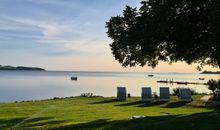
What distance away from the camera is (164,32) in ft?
89.4

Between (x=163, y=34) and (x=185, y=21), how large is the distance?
1925 mm

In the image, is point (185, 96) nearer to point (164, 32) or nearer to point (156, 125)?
point (164, 32)

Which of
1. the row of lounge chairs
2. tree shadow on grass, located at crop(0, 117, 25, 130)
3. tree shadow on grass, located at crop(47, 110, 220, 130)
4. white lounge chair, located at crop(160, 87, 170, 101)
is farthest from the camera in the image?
white lounge chair, located at crop(160, 87, 170, 101)

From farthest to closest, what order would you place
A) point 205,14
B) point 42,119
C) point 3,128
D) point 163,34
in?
1. point 205,14
2. point 163,34
3. point 42,119
4. point 3,128

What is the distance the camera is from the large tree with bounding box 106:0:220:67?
90.2 ft

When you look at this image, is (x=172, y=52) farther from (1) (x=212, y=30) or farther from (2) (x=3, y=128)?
(2) (x=3, y=128)

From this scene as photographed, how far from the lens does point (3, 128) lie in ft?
65.0

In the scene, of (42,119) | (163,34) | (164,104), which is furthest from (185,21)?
(42,119)

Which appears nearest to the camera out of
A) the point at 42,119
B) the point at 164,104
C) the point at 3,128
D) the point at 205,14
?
the point at 3,128

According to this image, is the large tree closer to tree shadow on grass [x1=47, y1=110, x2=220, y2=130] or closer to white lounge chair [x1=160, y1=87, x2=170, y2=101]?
white lounge chair [x1=160, y1=87, x2=170, y2=101]

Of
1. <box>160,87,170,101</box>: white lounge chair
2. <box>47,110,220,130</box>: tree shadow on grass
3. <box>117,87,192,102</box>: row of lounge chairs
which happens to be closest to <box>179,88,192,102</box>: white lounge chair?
<box>117,87,192,102</box>: row of lounge chairs

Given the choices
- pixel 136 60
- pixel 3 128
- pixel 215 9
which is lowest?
pixel 3 128

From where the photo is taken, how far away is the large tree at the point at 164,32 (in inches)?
1082

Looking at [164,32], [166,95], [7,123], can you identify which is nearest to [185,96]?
[166,95]
